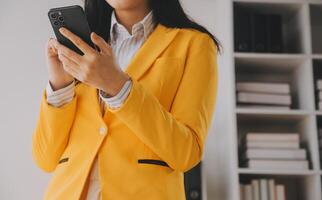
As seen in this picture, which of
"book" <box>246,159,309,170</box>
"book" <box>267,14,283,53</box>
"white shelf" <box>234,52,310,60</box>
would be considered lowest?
"book" <box>246,159,309,170</box>

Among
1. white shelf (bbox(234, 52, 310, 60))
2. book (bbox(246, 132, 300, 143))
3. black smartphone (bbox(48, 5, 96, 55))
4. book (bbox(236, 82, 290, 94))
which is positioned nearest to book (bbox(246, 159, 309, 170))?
book (bbox(246, 132, 300, 143))

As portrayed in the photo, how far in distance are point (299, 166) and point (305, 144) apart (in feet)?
0.49

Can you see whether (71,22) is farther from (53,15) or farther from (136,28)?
(136,28)

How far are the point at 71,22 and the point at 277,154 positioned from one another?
1666 millimetres

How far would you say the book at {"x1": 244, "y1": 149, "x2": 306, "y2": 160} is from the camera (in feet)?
7.80

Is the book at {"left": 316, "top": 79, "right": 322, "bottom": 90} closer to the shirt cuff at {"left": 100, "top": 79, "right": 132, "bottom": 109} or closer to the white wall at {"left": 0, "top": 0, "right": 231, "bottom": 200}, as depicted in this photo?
the white wall at {"left": 0, "top": 0, "right": 231, "bottom": 200}

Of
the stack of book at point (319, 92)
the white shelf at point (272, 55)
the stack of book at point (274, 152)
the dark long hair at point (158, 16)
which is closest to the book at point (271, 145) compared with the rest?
the stack of book at point (274, 152)

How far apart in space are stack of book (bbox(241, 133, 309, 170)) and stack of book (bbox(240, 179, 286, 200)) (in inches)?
3.7

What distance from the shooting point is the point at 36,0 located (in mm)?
2725

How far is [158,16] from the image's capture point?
3.78 ft

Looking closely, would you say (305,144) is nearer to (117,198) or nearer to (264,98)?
(264,98)

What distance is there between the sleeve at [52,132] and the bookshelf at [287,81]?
140 cm

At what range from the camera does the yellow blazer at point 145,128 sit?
0.90 metres

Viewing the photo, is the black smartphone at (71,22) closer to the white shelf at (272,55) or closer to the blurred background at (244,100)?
the blurred background at (244,100)
